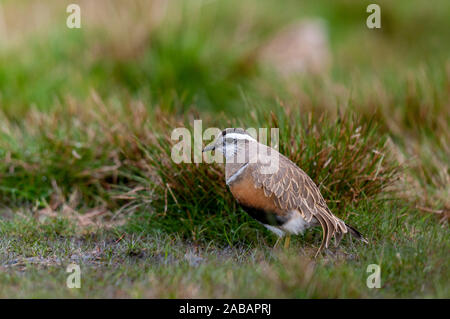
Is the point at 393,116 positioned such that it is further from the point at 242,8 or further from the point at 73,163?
the point at 242,8

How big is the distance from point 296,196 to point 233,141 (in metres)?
0.60

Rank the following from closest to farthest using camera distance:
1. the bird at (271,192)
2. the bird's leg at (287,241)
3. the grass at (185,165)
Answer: the grass at (185,165)
the bird at (271,192)
the bird's leg at (287,241)

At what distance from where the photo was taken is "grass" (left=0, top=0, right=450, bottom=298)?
3996 mm

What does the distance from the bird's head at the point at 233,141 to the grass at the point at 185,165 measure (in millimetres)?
671

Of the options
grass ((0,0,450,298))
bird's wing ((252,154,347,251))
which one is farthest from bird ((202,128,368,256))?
grass ((0,0,450,298))

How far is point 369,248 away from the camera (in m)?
4.39

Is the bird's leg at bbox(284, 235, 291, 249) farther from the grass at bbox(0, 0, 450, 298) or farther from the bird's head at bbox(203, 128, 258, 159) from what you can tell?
the bird's head at bbox(203, 128, 258, 159)

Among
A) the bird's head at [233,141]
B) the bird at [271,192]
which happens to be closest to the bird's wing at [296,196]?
the bird at [271,192]

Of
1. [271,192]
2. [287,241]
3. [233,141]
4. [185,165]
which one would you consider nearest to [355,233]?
[287,241]

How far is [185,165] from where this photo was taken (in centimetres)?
516

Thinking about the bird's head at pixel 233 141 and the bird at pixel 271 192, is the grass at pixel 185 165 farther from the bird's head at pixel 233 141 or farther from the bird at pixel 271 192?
the bird's head at pixel 233 141

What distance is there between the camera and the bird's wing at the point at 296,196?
4.38 metres
